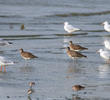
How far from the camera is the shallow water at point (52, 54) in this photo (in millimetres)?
11102

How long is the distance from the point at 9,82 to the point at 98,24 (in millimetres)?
14375

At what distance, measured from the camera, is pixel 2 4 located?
118 feet

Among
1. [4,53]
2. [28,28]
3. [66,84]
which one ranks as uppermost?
[28,28]

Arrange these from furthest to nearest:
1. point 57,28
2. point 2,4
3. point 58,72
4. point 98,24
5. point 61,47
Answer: point 2,4
point 98,24
point 57,28
point 61,47
point 58,72

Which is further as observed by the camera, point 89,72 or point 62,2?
point 62,2

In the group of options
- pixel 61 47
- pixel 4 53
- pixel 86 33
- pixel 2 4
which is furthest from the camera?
pixel 2 4

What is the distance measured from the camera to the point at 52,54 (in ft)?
53.8

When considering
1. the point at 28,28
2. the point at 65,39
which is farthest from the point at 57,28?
the point at 65,39

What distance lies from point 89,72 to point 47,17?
50.2ft

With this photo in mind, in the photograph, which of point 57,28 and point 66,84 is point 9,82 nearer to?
point 66,84

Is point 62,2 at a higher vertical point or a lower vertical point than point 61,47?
higher

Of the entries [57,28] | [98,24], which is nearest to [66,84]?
[57,28]

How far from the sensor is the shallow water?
36.4 ft

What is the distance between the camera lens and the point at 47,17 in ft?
93.1
